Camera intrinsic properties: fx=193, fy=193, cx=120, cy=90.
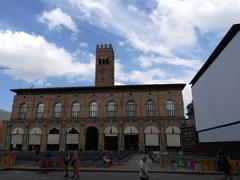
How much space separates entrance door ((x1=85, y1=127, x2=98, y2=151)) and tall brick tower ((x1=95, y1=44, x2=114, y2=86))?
15840 mm

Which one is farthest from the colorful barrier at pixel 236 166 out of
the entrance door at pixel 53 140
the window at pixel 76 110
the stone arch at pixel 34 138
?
the stone arch at pixel 34 138

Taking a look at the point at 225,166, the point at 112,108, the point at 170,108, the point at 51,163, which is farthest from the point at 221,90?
the point at 112,108

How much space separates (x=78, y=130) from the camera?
42.6 m

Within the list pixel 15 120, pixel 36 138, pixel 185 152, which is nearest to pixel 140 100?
pixel 185 152

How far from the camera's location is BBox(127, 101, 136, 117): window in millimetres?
42688

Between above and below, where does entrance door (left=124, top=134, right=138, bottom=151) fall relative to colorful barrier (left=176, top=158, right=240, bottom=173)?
above

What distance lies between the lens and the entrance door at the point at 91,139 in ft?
142

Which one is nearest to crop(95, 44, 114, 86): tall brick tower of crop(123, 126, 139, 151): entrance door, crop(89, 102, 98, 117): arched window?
crop(89, 102, 98, 117): arched window

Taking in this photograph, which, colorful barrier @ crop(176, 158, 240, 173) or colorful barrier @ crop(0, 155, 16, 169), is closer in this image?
colorful barrier @ crop(176, 158, 240, 173)

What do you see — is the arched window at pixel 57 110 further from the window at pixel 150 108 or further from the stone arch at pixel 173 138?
the stone arch at pixel 173 138

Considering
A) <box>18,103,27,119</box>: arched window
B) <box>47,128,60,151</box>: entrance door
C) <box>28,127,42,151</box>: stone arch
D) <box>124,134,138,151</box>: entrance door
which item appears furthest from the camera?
<box>18,103,27,119</box>: arched window

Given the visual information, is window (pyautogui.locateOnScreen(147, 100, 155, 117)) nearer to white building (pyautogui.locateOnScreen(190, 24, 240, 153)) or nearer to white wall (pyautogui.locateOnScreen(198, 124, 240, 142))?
white building (pyautogui.locateOnScreen(190, 24, 240, 153))

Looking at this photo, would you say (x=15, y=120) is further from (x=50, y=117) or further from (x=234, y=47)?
(x=234, y=47)

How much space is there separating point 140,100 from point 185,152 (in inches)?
557
